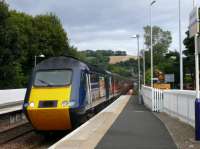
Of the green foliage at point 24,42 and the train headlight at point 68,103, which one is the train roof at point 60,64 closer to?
the train headlight at point 68,103

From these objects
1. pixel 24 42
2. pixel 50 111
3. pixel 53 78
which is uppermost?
pixel 24 42

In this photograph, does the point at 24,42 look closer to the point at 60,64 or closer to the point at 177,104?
the point at 177,104

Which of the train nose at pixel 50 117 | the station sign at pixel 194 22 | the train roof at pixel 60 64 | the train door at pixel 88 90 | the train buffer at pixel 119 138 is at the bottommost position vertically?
the train buffer at pixel 119 138

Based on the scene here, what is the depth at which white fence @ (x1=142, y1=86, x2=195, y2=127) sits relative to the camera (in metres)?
18.3

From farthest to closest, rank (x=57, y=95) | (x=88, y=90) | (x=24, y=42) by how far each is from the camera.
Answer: (x=24, y=42), (x=88, y=90), (x=57, y=95)

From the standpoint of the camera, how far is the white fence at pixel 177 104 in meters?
18.3

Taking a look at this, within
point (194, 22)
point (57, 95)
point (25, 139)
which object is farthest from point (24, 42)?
point (194, 22)

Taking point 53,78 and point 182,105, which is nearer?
point 53,78

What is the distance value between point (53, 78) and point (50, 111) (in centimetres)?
179

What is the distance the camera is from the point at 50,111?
18750mm

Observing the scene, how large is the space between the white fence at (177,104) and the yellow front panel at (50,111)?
14.6ft

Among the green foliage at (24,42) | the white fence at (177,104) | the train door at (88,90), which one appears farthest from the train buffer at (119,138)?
the green foliage at (24,42)

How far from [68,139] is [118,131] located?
2937mm

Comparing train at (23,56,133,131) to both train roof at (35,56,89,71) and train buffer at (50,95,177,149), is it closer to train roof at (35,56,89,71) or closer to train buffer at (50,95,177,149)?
train roof at (35,56,89,71)
